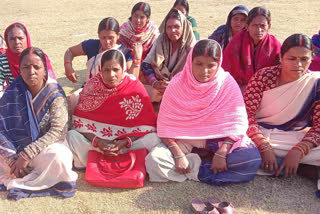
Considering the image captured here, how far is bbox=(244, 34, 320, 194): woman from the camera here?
312 centimetres

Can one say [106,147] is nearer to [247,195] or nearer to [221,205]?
[221,205]

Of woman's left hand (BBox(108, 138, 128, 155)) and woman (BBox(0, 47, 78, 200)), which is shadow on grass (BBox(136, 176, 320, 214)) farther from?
woman (BBox(0, 47, 78, 200))

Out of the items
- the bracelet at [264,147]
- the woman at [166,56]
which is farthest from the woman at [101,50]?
the bracelet at [264,147]

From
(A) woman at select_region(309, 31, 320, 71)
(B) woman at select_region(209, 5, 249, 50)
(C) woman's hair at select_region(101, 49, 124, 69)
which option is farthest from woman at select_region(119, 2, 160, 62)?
(A) woman at select_region(309, 31, 320, 71)

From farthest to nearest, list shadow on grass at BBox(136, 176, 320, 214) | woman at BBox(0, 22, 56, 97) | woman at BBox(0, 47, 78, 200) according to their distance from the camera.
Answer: woman at BBox(0, 22, 56, 97) < woman at BBox(0, 47, 78, 200) < shadow on grass at BBox(136, 176, 320, 214)

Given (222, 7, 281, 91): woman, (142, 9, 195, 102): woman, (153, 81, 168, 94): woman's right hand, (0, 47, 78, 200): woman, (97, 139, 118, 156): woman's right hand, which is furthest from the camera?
(142, 9, 195, 102): woman

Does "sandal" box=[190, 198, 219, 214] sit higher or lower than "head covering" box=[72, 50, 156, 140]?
lower

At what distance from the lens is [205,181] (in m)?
3.16

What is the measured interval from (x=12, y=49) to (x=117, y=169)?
221 cm

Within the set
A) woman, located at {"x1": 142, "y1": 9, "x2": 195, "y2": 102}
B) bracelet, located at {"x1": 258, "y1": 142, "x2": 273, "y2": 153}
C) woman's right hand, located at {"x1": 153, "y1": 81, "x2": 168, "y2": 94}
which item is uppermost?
woman, located at {"x1": 142, "y1": 9, "x2": 195, "y2": 102}

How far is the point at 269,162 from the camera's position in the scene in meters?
3.13

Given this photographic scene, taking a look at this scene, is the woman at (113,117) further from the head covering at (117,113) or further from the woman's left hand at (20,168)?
the woman's left hand at (20,168)

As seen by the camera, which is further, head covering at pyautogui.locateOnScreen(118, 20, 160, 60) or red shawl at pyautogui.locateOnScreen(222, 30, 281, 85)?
head covering at pyautogui.locateOnScreen(118, 20, 160, 60)

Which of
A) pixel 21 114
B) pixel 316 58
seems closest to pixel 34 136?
pixel 21 114
